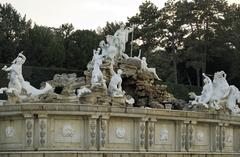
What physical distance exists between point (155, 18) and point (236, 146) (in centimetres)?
3723

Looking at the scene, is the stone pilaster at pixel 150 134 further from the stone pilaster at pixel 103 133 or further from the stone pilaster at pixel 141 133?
the stone pilaster at pixel 103 133

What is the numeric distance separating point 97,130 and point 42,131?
2.24 m

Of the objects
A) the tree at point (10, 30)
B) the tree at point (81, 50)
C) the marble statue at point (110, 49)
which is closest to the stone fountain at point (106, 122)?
the marble statue at point (110, 49)

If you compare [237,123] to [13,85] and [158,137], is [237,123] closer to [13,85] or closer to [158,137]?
[158,137]

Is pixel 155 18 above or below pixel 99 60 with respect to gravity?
above

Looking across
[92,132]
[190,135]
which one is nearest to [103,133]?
[92,132]

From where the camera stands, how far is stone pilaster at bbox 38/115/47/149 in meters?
23.5

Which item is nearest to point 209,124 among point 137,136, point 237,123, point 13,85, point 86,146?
point 237,123

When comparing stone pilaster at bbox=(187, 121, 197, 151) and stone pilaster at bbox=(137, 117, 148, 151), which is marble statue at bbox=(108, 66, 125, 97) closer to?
stone pilaster at bbox=(137, 117, 148, 151)

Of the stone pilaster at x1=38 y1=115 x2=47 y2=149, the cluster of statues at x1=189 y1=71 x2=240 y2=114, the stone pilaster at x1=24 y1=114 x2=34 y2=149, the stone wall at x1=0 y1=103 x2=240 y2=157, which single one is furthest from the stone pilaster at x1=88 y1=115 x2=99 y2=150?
the cluster of statues at x1=189 y1=71 x2=240 y2=114

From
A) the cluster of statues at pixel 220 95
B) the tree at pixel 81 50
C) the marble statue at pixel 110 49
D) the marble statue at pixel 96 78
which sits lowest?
the cluster of statues at pixel 220 95

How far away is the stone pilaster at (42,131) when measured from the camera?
77.0ft

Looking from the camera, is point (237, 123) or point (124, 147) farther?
point (237, 123)

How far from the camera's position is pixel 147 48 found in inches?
2584
